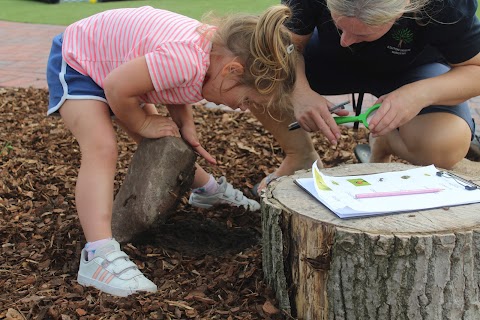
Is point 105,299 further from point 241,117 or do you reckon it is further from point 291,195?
point 241,117

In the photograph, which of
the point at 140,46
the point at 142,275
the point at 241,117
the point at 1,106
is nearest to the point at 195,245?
the point at 142,275

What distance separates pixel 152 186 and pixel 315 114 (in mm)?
672

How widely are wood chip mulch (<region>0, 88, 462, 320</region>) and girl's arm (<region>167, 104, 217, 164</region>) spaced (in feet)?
1.04

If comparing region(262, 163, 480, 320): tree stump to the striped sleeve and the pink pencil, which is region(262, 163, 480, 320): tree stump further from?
the striped sleeve

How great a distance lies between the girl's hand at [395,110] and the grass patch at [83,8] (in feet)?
18.3

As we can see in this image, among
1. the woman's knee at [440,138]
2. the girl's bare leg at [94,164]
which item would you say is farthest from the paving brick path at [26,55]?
the girl's bare leg at [94,164]

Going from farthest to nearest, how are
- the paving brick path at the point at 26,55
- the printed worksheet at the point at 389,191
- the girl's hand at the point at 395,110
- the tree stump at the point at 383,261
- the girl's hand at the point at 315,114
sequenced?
1. the paving brick path at the point at 26,55
2. the girl's hand at the point at 315,114
3. the girl's hand at the point at 395,110
4. the printed worksheet at the point at 389,191
5. the tree stump at the point at 383,261

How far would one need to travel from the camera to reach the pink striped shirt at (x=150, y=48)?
2.21 m

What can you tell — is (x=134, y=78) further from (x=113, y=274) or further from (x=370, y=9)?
(x=370, y=9)

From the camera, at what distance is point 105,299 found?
83.2 inches

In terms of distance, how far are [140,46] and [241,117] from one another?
1.87 m

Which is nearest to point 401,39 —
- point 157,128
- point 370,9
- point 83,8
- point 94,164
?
point 370,9

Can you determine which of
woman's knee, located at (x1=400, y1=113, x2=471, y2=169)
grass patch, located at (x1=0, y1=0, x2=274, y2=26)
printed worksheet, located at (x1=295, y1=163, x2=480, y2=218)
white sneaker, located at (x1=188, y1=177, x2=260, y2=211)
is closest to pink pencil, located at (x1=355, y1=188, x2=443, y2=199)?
A: printed worksheet, located at (x1=295, y1=163, x2=480, y2=218)

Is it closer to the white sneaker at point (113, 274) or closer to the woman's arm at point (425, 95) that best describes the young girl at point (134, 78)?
the white sneaker at point (113, 274)
